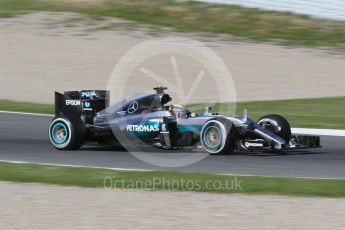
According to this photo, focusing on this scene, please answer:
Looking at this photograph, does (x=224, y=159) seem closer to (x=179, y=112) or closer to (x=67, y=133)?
(x=179, y=112)

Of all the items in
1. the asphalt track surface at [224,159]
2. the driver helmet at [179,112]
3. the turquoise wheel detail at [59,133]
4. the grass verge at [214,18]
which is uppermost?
the grass verge at [214,18]

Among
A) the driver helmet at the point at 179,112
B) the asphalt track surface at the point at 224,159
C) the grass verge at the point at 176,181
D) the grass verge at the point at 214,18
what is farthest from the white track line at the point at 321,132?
the grass verge at the point at 214,18

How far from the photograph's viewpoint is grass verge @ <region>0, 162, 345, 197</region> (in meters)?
10.0

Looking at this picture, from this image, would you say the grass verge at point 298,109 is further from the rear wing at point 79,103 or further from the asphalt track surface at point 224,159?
the rear wing at point 79,103

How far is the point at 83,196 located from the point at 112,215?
120cm

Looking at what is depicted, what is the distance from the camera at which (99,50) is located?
94.5 feet

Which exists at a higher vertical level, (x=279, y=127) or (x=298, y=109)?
(x=298, y=109)

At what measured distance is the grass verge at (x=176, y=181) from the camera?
396 inches

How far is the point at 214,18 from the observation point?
31484 mm

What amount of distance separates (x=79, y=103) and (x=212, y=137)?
8.50 ft

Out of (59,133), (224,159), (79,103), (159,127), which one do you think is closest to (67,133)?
(59,133)

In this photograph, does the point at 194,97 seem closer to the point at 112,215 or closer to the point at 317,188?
the point at 317,188

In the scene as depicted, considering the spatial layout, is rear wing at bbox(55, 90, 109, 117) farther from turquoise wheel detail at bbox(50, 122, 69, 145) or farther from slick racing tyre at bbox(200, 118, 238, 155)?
slick racing tyre at bbox(200, 118, 238, 155)

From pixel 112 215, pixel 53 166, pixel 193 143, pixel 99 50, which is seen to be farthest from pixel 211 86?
pixel 112 215
